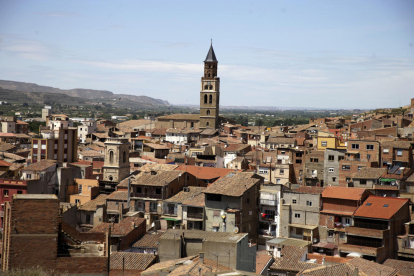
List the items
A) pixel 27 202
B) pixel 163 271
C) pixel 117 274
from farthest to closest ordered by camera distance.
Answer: pixel 117 274
pixel 163 271
pixel 27 202

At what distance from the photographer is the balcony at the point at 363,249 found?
30703 millimetres

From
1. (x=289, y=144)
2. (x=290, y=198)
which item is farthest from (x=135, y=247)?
(x=289, y=144)

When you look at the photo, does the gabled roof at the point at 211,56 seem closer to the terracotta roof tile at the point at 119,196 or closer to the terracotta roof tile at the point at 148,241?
the terracotta roof tile at the point at 119,196

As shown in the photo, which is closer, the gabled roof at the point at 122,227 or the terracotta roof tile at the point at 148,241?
the terracotta roof tile at the point at 148,241

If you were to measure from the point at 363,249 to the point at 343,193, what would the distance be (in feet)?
13.4

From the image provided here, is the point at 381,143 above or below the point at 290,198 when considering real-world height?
above

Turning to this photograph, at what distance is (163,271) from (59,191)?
Result: 65.5 feet

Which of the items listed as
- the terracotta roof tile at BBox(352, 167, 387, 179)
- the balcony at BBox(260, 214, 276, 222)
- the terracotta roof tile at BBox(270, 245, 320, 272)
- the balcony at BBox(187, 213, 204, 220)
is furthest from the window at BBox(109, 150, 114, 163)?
the terracotta roof tile at BBox(270, 245, 320, 272)

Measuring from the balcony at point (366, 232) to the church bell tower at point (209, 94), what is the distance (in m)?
70.2

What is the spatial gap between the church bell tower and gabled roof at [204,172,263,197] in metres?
66.0

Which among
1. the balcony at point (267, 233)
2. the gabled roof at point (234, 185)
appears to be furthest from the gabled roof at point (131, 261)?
the balcony at point (267, 233)

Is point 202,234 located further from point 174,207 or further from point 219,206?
point 174,207

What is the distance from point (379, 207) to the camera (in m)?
32.3

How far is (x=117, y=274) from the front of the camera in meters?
24.7
